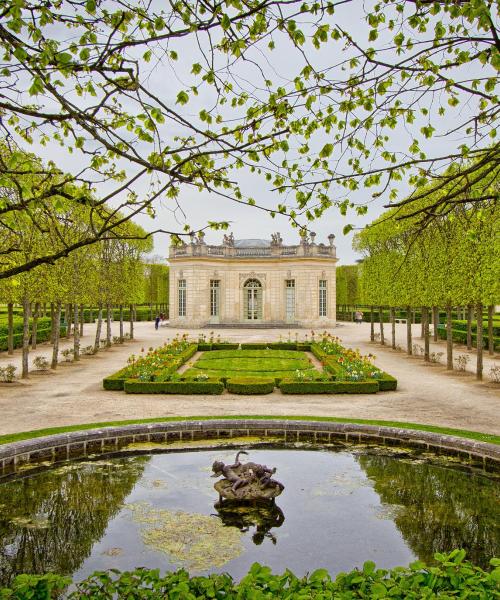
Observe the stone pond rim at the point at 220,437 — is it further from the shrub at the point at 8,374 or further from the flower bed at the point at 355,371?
the shrub at the point at 8,374

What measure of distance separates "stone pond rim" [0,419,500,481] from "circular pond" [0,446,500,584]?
1.91ft

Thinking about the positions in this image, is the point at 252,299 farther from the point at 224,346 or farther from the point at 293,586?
the point at 293,586

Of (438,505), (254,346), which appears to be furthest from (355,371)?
(254,346)

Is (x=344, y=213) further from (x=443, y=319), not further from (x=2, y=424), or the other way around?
(x=443, y=319)

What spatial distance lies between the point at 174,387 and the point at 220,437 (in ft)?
15.1

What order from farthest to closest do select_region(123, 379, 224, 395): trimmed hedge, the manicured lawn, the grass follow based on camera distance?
the manicured lawn, select_region(123, 379, 224, 395): trimmed hedge, the grass

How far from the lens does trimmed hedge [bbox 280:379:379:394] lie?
15.1 meters

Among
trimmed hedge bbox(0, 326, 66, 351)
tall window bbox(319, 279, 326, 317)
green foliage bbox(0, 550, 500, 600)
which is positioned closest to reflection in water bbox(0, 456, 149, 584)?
green foliage bbox(0, 550, 500, 600)

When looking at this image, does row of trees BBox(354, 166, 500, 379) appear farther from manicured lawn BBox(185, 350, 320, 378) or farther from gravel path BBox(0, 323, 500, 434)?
Result: manicured lawn BBox(185, 350, 320, 378)

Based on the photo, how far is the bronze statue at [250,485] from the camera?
7223 millimetres

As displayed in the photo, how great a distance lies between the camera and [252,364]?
20.7 meters

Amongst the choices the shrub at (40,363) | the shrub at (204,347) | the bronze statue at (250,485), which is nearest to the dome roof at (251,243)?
the shrub at (204,347)

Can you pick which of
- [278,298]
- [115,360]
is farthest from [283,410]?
[278,298]

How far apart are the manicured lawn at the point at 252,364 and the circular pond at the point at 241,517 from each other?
7801 mm
